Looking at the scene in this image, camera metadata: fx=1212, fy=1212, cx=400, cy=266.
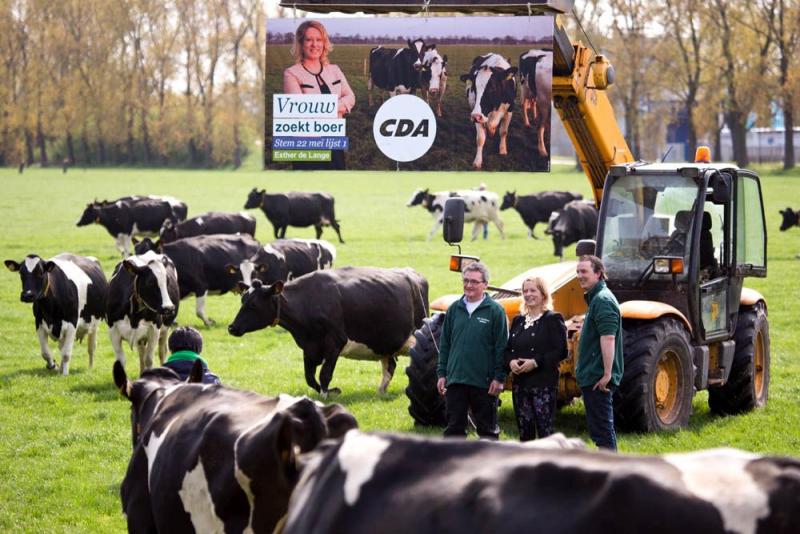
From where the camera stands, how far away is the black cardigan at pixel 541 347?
885cm

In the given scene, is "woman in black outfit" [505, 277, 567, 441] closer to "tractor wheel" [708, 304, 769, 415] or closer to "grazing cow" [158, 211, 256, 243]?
"tractor wheel" [708, 304, 769, 415]

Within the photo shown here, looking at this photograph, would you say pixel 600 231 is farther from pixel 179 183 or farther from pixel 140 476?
pixel 179 183

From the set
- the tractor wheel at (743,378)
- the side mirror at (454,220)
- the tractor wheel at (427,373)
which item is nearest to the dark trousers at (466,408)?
the side mirror at (454,220)

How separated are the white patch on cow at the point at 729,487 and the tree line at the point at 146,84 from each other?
321 feet

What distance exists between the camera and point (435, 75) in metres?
11.3

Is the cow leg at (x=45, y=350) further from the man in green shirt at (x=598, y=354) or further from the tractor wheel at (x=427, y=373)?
the man in green shirt at (x=598, y=354)

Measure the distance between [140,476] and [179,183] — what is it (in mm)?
64656

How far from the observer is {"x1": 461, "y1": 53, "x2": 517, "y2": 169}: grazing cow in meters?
11.2

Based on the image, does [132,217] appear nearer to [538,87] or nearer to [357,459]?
[538,87]

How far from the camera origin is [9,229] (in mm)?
38188

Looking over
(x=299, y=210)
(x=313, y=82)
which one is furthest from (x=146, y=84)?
(x=313, y=82)

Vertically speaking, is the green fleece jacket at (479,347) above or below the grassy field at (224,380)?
above

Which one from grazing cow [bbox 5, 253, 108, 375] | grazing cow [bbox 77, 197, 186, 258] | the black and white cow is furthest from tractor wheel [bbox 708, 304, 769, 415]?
grazing cow [bbox 77, 197, 186, 258]

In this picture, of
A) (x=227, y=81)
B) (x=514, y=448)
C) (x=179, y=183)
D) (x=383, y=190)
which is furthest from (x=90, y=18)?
(x=514, y=448)
